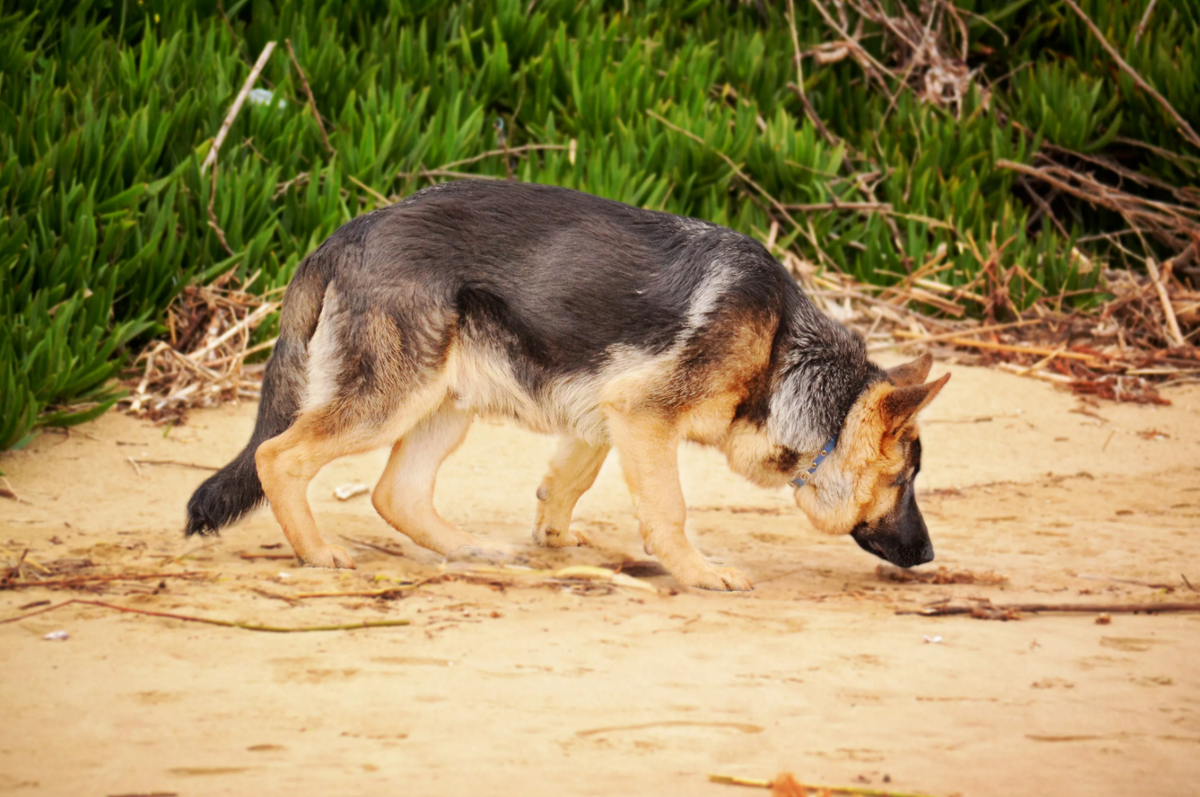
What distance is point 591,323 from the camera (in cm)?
427

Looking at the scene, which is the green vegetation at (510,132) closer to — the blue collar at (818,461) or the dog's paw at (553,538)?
the dog's paw at (553,538)

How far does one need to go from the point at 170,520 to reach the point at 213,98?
354cm

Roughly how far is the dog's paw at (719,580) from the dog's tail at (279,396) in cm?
162

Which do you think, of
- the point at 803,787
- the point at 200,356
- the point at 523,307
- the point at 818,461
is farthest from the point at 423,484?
the point at 803,787

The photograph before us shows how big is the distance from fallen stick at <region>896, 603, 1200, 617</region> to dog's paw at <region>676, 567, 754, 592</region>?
0.61 meters

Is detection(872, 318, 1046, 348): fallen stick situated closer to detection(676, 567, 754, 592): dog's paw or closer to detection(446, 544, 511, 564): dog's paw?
detection(676, 567, 754, 592): dog's paw

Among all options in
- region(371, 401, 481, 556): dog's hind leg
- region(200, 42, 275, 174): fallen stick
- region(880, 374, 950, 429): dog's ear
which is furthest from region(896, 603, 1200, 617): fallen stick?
region(200, 42, 275, 174): fallen stick

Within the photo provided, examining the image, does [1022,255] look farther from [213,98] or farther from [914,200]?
[213,98]

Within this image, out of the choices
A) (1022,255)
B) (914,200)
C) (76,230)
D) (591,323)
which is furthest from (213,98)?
(1022,255)

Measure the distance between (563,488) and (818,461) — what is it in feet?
3.64

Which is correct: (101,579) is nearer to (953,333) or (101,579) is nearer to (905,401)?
(905,401)

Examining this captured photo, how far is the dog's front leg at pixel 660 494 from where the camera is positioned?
167 inches

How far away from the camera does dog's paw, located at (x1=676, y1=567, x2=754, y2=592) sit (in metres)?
4.22

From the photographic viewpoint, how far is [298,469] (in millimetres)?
4242
